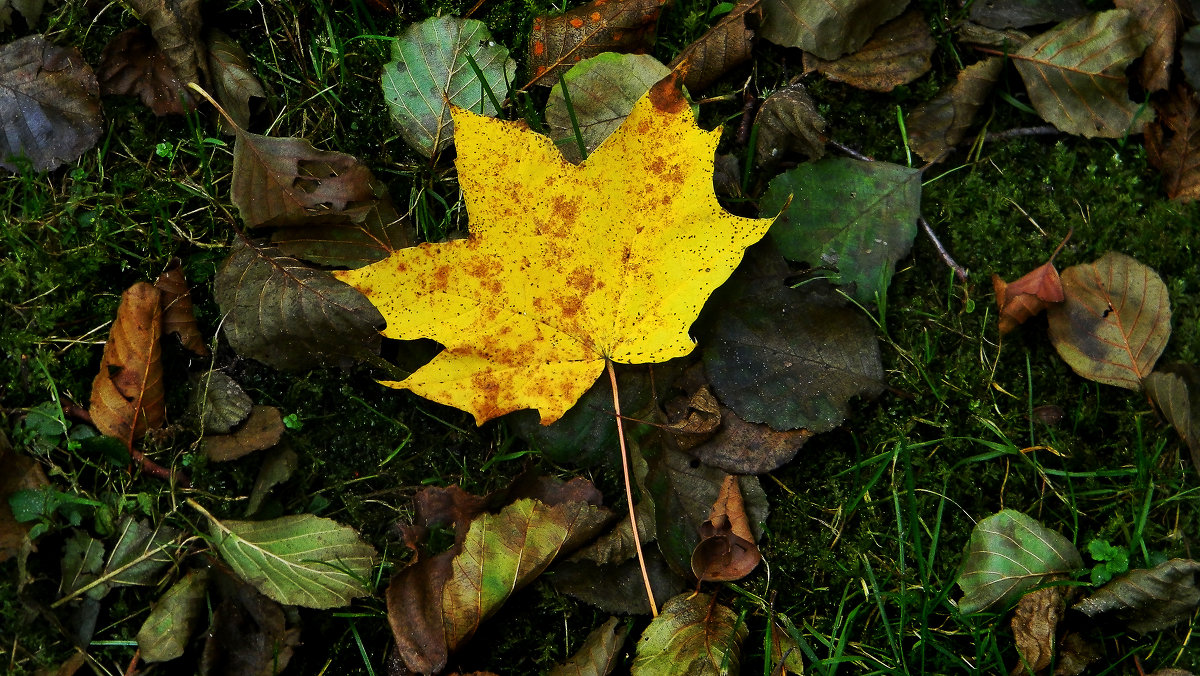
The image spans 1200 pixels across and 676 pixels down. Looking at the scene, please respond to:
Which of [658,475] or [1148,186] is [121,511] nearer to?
[658,475]

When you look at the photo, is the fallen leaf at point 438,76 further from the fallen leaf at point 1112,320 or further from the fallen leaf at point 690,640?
the fallen leaf at point 1112,320

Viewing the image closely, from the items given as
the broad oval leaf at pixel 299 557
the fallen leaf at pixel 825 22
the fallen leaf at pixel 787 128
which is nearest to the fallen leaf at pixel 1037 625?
the fallen leaf at pixel 787 128

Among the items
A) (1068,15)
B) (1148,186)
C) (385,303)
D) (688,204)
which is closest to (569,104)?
(688,204)

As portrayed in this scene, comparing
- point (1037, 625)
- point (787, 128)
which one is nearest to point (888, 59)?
point (787, 128)

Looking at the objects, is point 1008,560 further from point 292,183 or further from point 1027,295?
point 292,183

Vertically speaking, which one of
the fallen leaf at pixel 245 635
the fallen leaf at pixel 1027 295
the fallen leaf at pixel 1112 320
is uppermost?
the fallen leaf at pixel 1027 295

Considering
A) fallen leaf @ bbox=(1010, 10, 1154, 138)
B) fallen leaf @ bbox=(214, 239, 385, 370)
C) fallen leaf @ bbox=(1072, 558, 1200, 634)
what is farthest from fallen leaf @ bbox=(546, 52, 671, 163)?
fallen leaf @ bbox=(1072, 558, 1200, 634)

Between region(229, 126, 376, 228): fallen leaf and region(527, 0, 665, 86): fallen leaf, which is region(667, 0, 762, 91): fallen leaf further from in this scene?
region(229, 126, 376, 228): fallen leaf
